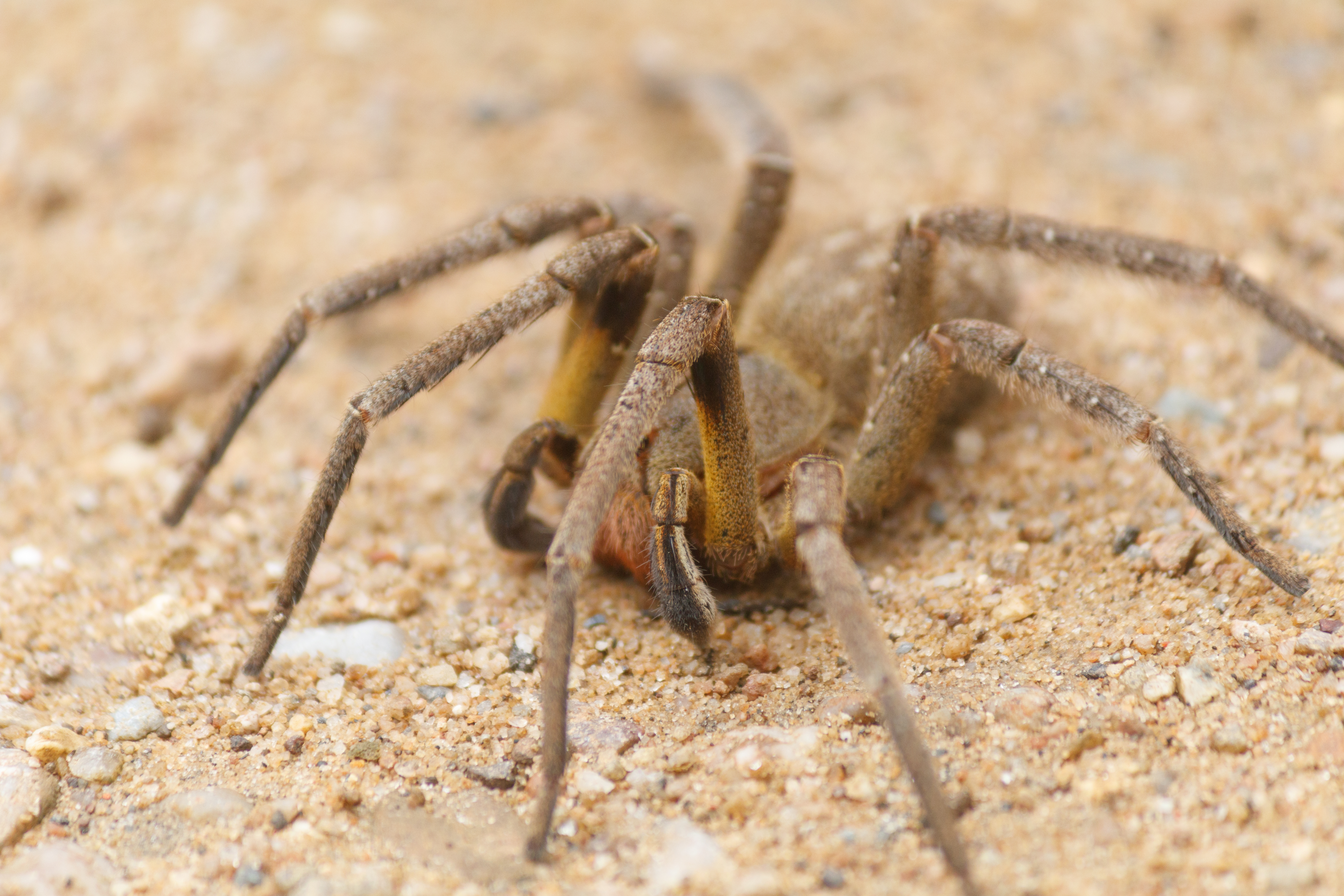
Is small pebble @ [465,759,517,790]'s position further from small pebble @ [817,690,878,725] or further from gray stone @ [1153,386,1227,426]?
gray stone @ [1153,386,1227,426]

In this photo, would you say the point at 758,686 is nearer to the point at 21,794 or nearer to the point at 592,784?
the point at 592,784

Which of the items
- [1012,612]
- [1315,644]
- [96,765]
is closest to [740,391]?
[1012,612]

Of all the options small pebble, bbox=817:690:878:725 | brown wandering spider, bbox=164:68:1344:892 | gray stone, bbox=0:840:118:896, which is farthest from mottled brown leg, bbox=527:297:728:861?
gray stone, bbox=0:840:118:896

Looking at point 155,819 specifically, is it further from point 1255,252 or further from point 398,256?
point 1255,252

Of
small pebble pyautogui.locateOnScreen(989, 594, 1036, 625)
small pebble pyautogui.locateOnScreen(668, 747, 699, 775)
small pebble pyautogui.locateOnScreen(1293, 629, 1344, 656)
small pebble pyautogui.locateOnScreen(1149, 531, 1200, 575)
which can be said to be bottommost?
small pebble pyautogui.locateOnScreen(668, 747, 699, 775)

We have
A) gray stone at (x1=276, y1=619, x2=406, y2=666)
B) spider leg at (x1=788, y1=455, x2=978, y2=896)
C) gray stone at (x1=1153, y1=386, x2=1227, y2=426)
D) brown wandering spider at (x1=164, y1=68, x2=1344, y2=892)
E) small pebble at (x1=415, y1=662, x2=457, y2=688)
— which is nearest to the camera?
spider leg at (x1=788, y1=455, x2=978, y2=896)

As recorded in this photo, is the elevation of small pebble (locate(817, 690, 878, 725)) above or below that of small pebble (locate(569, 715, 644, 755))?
above

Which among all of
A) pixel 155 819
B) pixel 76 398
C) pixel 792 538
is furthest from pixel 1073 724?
pixel 76 398
